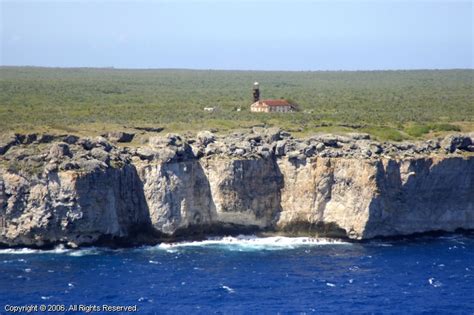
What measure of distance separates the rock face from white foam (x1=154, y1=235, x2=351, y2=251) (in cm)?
84

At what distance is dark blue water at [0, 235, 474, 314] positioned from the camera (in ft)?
198

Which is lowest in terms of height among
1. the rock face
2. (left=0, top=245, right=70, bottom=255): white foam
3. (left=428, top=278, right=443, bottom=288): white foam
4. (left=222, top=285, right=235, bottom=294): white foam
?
(left=428, top=278, right=443, bottom=288): white foam

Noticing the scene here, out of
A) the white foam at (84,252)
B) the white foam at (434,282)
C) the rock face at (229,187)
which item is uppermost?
the rock face at (229,187)

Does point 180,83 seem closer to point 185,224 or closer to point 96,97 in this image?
point 96,97

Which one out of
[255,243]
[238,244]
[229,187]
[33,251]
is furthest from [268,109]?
[33,251]

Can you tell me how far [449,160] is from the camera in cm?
7856

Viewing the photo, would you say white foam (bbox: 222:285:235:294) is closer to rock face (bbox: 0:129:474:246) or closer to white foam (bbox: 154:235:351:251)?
white foam (bbox: 154:235:351:251)

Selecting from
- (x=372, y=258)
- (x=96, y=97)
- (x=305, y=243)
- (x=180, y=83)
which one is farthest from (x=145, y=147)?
(x=180, y=83)

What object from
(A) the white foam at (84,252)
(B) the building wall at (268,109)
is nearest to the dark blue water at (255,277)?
(A) the white foam at (84,252)

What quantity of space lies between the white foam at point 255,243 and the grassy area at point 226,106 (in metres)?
13.2

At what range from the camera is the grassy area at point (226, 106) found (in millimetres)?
87750

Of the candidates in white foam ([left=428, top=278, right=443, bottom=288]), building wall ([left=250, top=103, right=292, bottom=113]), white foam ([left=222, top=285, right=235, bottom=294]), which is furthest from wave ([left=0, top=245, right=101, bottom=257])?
building wall ([left=250, top=103, right=292, bottom=113])

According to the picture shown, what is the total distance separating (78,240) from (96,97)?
44604mm

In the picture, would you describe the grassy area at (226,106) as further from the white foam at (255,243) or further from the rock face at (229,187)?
the white foam at (255,243)
